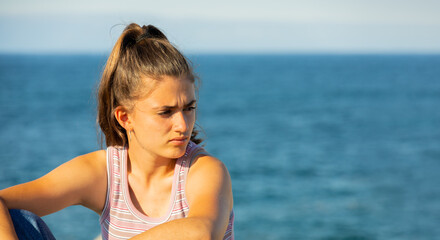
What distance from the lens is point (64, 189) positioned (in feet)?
7.72

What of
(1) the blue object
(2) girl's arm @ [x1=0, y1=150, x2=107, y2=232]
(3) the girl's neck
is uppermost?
(3) the girl's neck

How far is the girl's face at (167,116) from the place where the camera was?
224 cm

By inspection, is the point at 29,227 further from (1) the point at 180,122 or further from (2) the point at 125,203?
(1) the point at 180,122

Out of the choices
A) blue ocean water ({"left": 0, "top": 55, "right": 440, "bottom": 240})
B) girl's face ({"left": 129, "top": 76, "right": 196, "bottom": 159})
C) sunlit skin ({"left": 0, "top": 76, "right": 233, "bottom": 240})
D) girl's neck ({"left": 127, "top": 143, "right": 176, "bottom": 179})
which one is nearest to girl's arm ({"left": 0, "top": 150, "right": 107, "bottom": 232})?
sunlit skin ({"left": 0, "top": 76, "right": 233, "bottom": 240})

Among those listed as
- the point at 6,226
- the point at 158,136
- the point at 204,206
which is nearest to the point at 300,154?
the point at 158,136

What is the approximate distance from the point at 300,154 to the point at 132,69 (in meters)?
22.6

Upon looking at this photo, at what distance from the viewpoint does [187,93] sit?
227 cm

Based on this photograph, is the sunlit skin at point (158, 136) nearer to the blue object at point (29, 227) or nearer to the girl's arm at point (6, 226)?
the blue object at point (29, 227)

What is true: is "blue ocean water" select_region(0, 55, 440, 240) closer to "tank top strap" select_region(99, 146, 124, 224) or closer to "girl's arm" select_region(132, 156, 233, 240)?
"tank top strap" select_region(99, 146, 124, 224)

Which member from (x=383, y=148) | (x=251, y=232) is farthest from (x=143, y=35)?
(x=383, y=148)

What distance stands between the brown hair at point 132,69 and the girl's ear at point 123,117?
0.09 ft

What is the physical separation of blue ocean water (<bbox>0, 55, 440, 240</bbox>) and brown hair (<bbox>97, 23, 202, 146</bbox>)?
258 millimetres

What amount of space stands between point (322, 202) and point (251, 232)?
4352 millimetres

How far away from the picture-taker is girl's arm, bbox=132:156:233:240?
1.94 m
